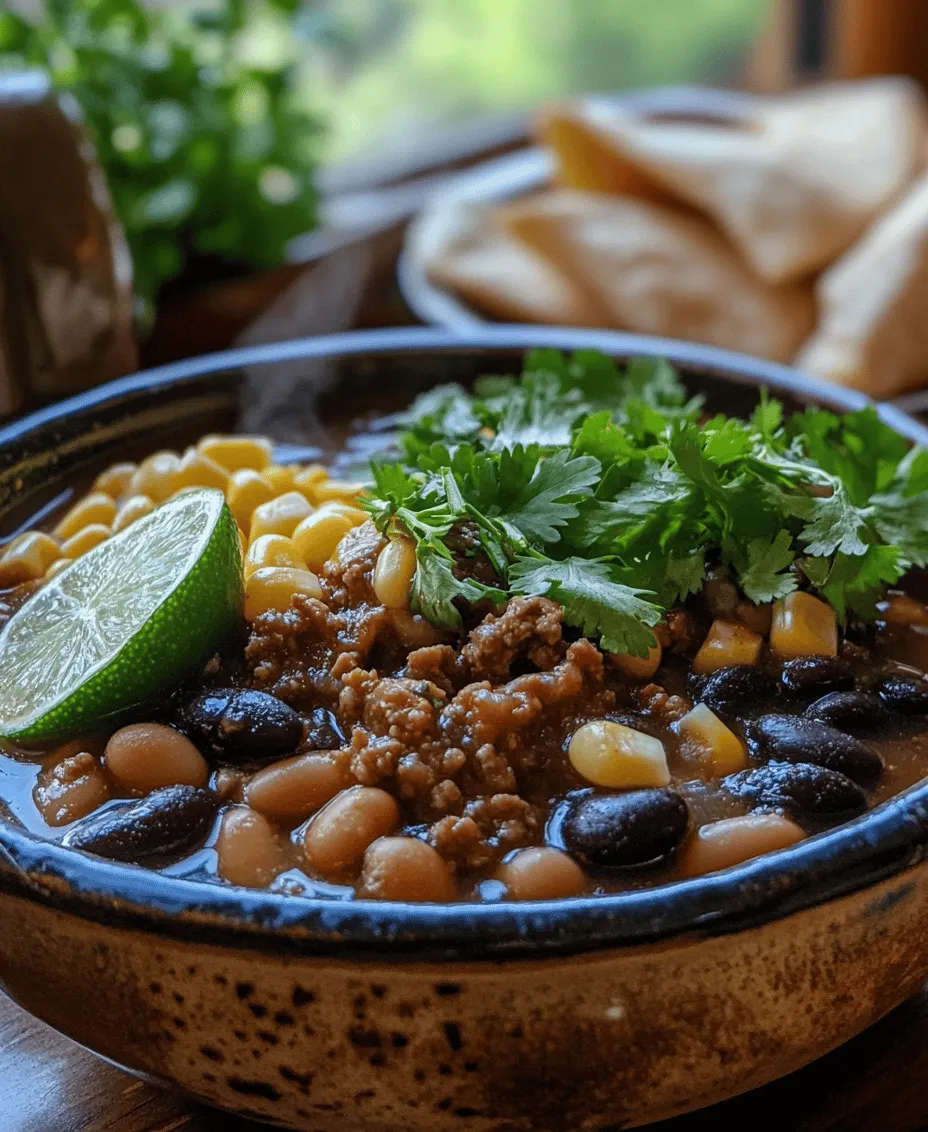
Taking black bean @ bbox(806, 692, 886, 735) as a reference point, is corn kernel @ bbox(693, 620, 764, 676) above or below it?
above

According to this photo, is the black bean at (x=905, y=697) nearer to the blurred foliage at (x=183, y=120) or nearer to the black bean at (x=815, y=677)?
the black bean at (x=815, y=677)

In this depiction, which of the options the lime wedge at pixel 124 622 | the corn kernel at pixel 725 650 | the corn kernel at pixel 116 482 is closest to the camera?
the lime wedge at pixel 124 622

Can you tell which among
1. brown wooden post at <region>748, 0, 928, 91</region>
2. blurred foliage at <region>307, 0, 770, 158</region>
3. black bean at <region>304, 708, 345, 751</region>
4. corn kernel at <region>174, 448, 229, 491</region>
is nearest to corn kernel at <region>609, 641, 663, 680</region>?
black bean at <region>304, 708, 345, 751</region>

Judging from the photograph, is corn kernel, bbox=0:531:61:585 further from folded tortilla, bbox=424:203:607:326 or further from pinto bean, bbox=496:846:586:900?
folded tortilla, bbox=424:203:607:326

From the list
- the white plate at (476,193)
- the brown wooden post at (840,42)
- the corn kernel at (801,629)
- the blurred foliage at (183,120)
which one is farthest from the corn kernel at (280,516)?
the brown wooden post at (840,42)

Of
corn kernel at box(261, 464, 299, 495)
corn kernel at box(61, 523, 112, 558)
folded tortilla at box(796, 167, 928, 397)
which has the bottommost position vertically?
folded tortilla at box(796, 167, 928, 397)
